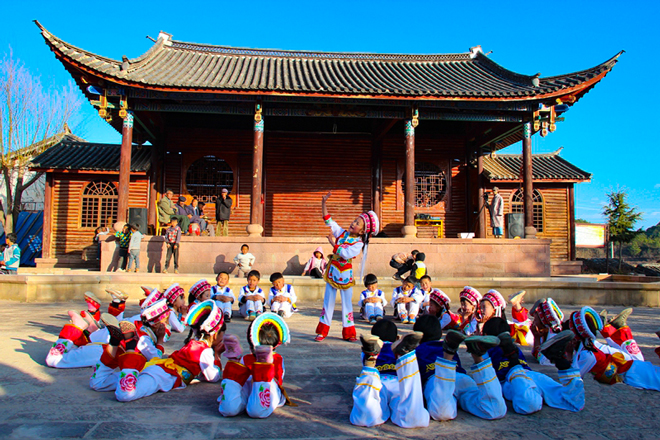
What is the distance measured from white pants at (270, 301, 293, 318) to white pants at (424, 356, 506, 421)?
13.0ft

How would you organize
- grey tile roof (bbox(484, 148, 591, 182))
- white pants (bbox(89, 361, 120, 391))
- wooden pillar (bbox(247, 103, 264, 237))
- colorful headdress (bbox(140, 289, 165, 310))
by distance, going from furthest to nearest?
grey tile roof (bbox(484, 148, 591, 182)), wooden pillar (bbox(247, 103, 264, 237)), colorful headdress (bbox(140, 289, 165, 310)), white pants (bbox(89, 361, 120, 391))

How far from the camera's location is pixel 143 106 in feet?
37.7

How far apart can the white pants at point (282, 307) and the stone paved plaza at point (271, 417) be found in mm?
2525

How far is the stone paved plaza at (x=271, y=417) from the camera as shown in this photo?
106 inches

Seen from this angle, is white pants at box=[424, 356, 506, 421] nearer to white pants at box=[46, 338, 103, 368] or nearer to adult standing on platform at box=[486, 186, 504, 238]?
white pants at box=[46, 338, 103, 368]

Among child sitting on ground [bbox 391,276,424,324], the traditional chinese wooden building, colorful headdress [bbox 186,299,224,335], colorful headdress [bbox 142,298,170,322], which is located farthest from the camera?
the traditional chinese wooden building

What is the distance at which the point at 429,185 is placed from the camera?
50.6 ft

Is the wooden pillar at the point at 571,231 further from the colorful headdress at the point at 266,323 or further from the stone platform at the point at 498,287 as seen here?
the colorful headdress at the point at 266,323

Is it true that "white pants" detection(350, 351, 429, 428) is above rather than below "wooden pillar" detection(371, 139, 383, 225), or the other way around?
below

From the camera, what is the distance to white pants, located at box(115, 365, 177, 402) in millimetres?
3143

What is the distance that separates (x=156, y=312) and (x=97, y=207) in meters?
11.4

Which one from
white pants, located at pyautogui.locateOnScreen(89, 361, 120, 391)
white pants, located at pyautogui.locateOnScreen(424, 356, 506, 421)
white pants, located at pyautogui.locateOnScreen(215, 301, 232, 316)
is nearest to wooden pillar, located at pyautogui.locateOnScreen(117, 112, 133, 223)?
white pants, located at pyautogui.locateOnScreen(215, 301, 232, 316)

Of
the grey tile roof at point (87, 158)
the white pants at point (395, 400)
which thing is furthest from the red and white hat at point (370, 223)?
the grey tile roof at point (87, 158)

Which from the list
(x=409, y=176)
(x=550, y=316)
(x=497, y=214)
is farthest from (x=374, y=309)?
(x=497, y=214)
